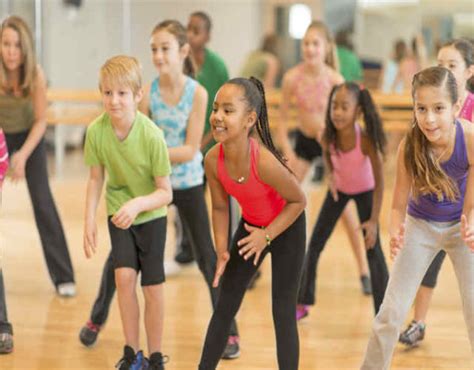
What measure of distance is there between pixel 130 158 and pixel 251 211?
52 cm

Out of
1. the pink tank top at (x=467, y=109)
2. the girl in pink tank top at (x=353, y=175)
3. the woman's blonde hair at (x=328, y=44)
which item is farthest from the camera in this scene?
the woman's blonde hair at (x=328, y=44)

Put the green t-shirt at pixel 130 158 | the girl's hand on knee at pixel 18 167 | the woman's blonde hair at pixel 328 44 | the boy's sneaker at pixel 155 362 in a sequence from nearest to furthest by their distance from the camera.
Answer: the green t-shirt at pixel 130 158, the boy's sneaker at pixel 155 362, the girl's hand on knee at pixel 18 167, the woman's blonde hair at pixel 328 44

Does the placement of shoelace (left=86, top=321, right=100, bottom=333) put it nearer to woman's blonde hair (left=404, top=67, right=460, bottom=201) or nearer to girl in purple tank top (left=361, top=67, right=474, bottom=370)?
girl in purple tank top (left=361, top=67, right=474, bottom=370)

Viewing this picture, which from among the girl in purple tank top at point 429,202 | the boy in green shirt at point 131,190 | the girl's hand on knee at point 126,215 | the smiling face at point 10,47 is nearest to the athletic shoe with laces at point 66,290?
the smiling face at point 10,47

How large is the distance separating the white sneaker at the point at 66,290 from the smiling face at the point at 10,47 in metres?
1.17

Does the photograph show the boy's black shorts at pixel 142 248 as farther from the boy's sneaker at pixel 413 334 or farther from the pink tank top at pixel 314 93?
the pink tank top at pixel 314 93

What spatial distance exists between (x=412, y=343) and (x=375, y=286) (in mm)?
291

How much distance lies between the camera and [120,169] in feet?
11.6

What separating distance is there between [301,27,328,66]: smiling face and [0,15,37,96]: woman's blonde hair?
4.60ft

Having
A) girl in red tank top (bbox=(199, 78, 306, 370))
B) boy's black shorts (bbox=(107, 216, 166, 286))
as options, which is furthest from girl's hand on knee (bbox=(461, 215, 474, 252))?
boy's black shorts (bbox=(107, 216, 166, 286))

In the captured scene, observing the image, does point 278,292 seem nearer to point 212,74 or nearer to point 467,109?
point 467,109

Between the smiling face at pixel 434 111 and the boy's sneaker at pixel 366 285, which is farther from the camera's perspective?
the boy's sneaker at pixel 366 285

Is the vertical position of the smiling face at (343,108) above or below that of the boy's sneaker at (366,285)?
above

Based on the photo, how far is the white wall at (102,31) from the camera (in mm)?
8953
